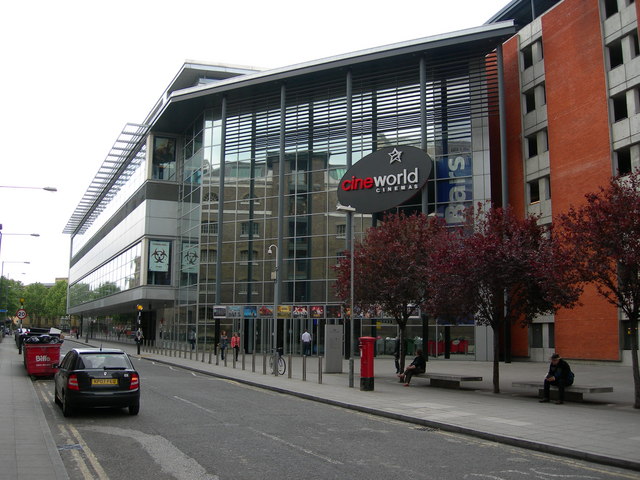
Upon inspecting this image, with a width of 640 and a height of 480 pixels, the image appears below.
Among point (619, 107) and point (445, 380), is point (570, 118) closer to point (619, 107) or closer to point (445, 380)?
point (619, 107)

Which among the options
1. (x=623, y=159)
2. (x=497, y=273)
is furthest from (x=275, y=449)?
(x=623, y=159)

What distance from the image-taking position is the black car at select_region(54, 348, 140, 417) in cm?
1182

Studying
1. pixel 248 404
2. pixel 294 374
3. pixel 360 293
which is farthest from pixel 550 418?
pixel 294 374

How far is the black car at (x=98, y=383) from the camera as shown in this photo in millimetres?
11820

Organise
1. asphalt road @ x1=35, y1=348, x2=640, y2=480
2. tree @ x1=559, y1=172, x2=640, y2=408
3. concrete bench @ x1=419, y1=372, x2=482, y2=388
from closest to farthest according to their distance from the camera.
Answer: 1. asphalt road @ x1=35, y1=348, x2=640, y2=480
2. tree @ x1=559, y1=172, x2=640, y2=408
3. concrete bench @ x1=419, y1=372, x2=482, y2=388

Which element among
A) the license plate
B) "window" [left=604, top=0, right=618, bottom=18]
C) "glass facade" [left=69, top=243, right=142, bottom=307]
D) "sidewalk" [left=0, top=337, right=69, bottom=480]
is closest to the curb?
the license plate

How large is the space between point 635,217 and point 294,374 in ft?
47.9

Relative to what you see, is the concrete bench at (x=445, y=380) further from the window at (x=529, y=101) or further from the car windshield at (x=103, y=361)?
the window at (x=529, y=101)

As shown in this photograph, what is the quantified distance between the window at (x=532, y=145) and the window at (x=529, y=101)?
160cm

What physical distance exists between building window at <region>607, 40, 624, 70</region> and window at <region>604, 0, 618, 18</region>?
1565 millimetres

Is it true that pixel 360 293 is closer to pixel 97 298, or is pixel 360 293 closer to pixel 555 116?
pixel 555 116

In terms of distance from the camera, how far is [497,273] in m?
16.5

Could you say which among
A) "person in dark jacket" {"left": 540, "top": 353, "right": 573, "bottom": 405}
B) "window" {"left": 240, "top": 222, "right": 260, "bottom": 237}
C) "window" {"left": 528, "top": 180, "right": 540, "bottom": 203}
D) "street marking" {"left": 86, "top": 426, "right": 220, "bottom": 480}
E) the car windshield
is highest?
"window" {"left": 528, "top": 180, "right": 540, "bottom": 203}

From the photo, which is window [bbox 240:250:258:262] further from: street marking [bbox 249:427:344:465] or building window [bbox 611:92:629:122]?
street marking [bbox 249:427:344:465]
